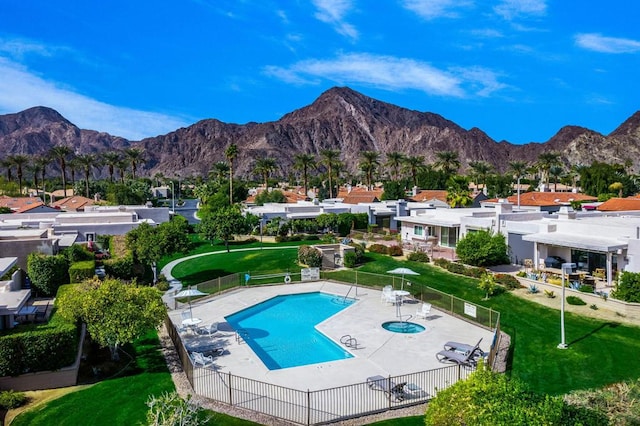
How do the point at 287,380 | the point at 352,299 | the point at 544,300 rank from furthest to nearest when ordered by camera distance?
1. the point at 352,299
2. the point at 544,300
3. the point at 287,380

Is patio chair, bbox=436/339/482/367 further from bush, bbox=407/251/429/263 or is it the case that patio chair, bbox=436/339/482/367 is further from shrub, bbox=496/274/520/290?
bush, bbox=407/251/429/263

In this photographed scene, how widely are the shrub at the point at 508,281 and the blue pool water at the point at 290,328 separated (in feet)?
30.4

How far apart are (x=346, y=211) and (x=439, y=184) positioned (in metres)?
49.3

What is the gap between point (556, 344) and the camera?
20.9m

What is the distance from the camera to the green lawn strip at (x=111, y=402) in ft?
47.6

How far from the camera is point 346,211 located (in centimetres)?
5706

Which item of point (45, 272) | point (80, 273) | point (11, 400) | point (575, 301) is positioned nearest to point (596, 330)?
point (575, 301)

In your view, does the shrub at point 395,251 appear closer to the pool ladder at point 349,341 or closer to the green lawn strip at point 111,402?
the pool ladder at point 349,341

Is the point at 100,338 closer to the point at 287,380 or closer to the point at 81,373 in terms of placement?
the point at 81,373

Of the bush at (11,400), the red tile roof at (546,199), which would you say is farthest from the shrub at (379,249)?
the bush at (11,400)

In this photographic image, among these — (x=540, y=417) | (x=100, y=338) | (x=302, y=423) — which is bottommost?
(x=302, y=423)

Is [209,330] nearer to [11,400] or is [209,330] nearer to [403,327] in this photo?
[11,400]

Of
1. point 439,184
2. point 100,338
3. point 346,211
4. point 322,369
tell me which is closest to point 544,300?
point 322,369

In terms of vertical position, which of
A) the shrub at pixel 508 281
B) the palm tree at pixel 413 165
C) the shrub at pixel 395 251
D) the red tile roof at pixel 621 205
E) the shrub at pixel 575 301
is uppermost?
the palm tree at pixel 413 165
